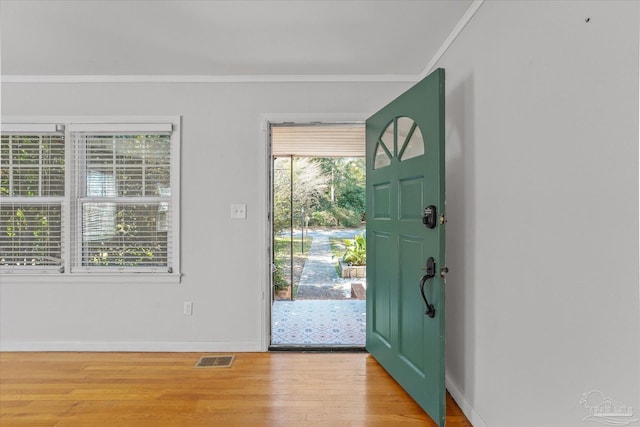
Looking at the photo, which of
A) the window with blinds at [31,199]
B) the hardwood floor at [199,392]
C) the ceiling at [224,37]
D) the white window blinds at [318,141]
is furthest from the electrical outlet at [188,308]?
the ceiling at [224,37]

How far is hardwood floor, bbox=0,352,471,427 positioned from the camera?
1.92 m

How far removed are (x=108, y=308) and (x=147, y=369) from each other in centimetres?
71

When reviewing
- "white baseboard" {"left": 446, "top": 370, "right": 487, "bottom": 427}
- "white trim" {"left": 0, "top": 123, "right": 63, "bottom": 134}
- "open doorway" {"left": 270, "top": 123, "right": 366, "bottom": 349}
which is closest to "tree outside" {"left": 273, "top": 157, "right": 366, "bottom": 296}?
"open doorway" {"left": 270, "top": 123, "right": 366, "bottom": 349}

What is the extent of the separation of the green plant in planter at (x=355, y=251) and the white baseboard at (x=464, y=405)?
10.2 ft

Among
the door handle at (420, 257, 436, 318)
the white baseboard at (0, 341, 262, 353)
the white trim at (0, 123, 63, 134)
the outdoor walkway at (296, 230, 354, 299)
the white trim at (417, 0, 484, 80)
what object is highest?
the white trim at (417, 0, 484, 80)

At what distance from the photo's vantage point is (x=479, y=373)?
1795mm

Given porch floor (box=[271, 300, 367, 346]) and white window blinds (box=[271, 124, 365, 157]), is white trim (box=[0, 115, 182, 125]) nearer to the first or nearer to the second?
white window blinds (box=[271, 124, 365, 157])

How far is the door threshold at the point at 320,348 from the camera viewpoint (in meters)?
2.83

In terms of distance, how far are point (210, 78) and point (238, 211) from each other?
117 cm

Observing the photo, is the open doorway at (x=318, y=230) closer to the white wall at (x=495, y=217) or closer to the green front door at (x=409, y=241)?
the white wall at (x=495, y=217)

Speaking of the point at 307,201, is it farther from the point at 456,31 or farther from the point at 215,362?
the point at 456,31

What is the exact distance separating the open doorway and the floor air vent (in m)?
0.82

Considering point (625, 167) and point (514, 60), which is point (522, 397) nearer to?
point (625, 167)

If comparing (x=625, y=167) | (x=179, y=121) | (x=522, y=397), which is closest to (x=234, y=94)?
(x=179, y=121)
